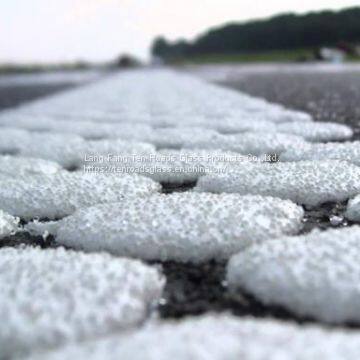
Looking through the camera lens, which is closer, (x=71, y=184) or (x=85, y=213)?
(x=85, y=213)

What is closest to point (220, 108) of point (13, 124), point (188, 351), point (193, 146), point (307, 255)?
point (13, 124)

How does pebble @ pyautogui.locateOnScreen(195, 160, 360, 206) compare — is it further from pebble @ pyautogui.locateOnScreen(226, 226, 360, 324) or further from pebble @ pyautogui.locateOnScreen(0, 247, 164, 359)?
pebble @ pyautogui.locateOnScreen(0, 247, 164, 359)

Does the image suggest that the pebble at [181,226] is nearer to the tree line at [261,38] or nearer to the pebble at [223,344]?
the pebble at [223,344]

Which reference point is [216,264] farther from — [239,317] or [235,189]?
[235,189]

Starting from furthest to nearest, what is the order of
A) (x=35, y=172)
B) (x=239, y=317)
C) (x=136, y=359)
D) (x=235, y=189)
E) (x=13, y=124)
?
(x=13, y=124), (x=35, y=172), (x=235, y=189), (x=239, y=317), (x=136, y=359)

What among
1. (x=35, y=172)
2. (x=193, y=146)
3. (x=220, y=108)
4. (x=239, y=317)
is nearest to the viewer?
(x=239, y=317)

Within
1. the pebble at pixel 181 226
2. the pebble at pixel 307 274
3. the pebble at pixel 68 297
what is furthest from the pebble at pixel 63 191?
the pebble at pixel 307 274

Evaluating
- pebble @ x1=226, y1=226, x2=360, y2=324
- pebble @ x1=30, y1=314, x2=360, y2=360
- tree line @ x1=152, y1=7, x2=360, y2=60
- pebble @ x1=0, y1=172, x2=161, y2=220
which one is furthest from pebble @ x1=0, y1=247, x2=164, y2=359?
tree line @ x1=152, y1=7, x2=360, y2=60

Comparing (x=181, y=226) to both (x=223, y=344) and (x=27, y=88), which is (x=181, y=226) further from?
(x=27, y=88)

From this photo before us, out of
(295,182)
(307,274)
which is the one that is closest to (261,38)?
(295,182)
